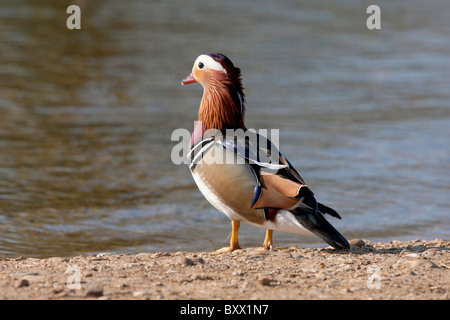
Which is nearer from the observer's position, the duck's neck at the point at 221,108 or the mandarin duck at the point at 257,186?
the mandarin duck at the point at 257,186

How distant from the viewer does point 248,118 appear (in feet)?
40.5

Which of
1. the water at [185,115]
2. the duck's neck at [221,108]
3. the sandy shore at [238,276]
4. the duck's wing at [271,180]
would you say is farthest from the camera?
the water at [185,115]

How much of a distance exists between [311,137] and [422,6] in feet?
45.7

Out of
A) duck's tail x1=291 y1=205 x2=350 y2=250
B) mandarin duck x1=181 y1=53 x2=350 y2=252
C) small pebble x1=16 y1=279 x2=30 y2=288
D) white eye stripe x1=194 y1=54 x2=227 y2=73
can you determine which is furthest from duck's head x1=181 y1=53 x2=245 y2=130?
small pebble x1=16 y1=279 x2=30 y2=288

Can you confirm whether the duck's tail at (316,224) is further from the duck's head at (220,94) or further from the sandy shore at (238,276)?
the duck's head at (220,94)

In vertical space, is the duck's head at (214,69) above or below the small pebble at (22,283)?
above

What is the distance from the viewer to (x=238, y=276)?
5.11 meters

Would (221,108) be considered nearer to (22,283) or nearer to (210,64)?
(210,64)

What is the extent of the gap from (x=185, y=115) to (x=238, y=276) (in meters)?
7.46

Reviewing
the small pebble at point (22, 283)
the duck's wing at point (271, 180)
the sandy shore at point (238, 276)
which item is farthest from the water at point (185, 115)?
the small pebble at point (22, 283)

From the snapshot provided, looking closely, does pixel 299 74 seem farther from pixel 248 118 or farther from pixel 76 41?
pixel 76 41

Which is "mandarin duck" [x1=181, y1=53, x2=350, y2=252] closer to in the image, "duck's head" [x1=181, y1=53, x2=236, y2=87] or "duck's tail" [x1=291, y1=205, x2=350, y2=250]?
"duck's tail" [x1=291, y1=205, x2=350, y2=250]

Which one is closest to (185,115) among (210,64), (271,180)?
(210,64)

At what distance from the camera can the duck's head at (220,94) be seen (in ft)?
20.1
